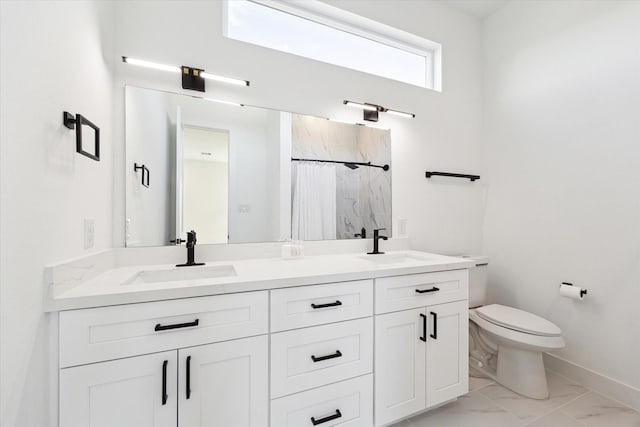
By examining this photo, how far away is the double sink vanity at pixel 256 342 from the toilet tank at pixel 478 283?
62 centimetres

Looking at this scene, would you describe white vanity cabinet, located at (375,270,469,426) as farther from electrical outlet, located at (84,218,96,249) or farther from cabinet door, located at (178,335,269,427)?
electrical outlet, located at (84,218,96,249)

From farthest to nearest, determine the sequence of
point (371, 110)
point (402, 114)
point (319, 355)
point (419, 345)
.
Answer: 1. point (402, 114)
2. point (371, 110)
3. point (419, 345)
4. point (319, 355)

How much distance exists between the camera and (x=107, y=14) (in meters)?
1.31

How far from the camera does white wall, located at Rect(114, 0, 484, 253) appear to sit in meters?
1.48

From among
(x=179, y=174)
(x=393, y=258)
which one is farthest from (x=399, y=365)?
(x=179, y=174)

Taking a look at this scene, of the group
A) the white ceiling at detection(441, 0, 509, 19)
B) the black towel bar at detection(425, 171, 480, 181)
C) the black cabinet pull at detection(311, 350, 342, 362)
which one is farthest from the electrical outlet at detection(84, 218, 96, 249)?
the white ceiling at detection(441, 0, 509, 19)

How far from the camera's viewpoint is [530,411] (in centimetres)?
163

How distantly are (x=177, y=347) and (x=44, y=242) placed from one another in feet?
1.80

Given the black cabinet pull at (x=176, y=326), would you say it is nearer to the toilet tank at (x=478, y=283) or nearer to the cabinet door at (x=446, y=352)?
the cabinet door at (x=446, y=352)

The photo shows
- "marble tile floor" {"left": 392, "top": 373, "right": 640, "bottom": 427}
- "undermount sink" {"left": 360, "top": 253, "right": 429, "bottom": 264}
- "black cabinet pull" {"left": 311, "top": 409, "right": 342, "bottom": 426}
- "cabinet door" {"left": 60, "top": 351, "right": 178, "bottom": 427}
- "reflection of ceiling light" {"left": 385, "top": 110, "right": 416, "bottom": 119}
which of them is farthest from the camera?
"reflection of ceiling light" {"left": 385, "top": 110, "right": 416, "bottom": 119}

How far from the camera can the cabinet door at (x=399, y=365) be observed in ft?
4.50

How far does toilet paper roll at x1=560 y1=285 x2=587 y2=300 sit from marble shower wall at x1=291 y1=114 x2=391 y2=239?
127 centimetres

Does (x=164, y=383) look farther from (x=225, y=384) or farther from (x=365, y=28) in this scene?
(x=365, y=28)

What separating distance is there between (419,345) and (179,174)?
5.52 ft
